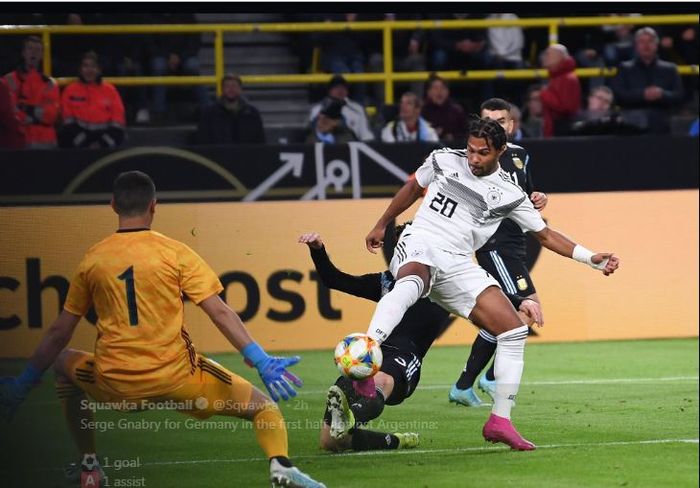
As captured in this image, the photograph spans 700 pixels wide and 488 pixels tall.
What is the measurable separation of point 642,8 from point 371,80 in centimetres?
783

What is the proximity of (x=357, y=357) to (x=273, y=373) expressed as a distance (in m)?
1.10

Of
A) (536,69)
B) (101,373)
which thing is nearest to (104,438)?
(101,373)

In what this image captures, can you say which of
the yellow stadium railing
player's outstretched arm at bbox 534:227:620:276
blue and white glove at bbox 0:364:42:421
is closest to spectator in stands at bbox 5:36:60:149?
the yellow stadium railing

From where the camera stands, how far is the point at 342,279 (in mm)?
7824

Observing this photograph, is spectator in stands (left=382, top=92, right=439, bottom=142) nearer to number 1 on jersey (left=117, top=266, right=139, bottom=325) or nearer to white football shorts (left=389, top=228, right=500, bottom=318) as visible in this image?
white football shorts (left=389, top=228, right=500, bottom=318)

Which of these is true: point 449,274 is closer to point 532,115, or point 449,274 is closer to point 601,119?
point 601,119

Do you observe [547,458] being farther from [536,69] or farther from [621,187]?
[536,69]

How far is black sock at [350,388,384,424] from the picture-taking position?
7.25 meters

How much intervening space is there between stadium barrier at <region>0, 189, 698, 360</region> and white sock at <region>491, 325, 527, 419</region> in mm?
3734

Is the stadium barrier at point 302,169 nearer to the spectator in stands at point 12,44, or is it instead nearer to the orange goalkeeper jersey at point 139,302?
the spectator in stands at point 12,44

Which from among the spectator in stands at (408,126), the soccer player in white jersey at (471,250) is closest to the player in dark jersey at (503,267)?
the soccer player in white jersey at (471,250)

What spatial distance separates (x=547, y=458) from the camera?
6957 mm

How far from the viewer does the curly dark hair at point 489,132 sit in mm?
7391

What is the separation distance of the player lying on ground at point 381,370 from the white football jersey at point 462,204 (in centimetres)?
24
